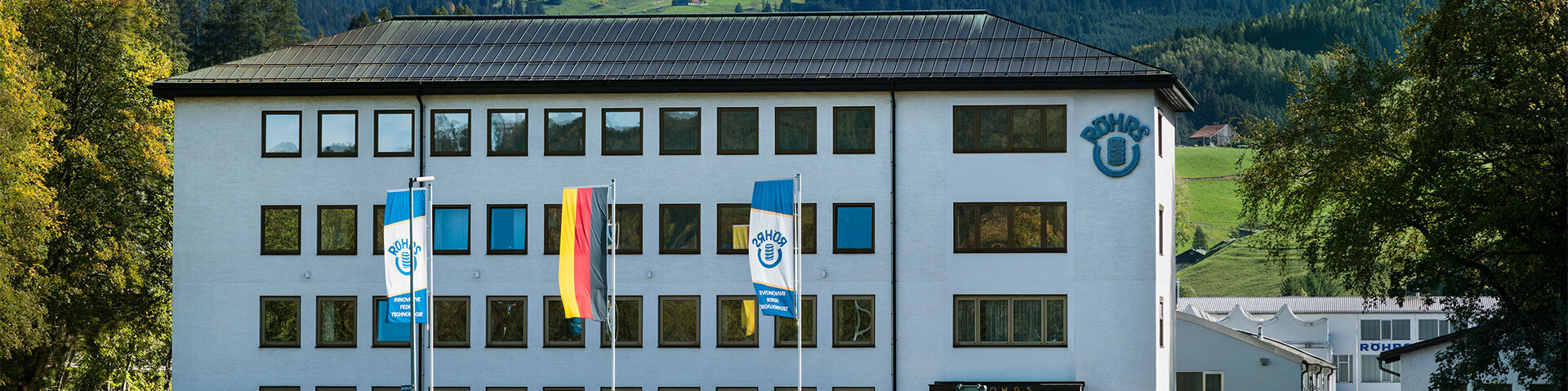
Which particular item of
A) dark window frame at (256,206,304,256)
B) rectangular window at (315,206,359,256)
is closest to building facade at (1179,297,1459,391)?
rectangular window at (315,206,359,256)

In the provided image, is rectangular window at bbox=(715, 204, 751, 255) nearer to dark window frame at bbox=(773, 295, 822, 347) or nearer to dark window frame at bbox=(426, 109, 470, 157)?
dark window frame at bbox=(773, 295, 822, 347)

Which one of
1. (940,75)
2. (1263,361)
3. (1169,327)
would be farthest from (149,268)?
(1263,361)

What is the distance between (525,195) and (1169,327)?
17.5 meters

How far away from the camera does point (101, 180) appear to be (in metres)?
47.4

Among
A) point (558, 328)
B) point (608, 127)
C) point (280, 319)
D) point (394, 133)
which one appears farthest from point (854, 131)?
point (280, 319)

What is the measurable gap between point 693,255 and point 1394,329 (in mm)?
80677

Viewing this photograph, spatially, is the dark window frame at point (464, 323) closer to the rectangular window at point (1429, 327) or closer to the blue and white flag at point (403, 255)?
the blue and white flag at point (403, 255)

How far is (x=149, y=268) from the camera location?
4859 centimetres

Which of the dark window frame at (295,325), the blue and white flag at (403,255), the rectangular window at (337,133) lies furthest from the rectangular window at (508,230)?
the blue and white flag at (403,255)

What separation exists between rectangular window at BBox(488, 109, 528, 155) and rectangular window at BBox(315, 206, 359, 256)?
3.83m

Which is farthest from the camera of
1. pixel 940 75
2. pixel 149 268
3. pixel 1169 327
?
pixel 149 268

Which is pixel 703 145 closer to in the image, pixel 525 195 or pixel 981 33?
pixel 525 195

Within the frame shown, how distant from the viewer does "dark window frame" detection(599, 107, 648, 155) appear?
41000 millimetres

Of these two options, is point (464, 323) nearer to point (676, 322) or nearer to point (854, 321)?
point (676, 322)
